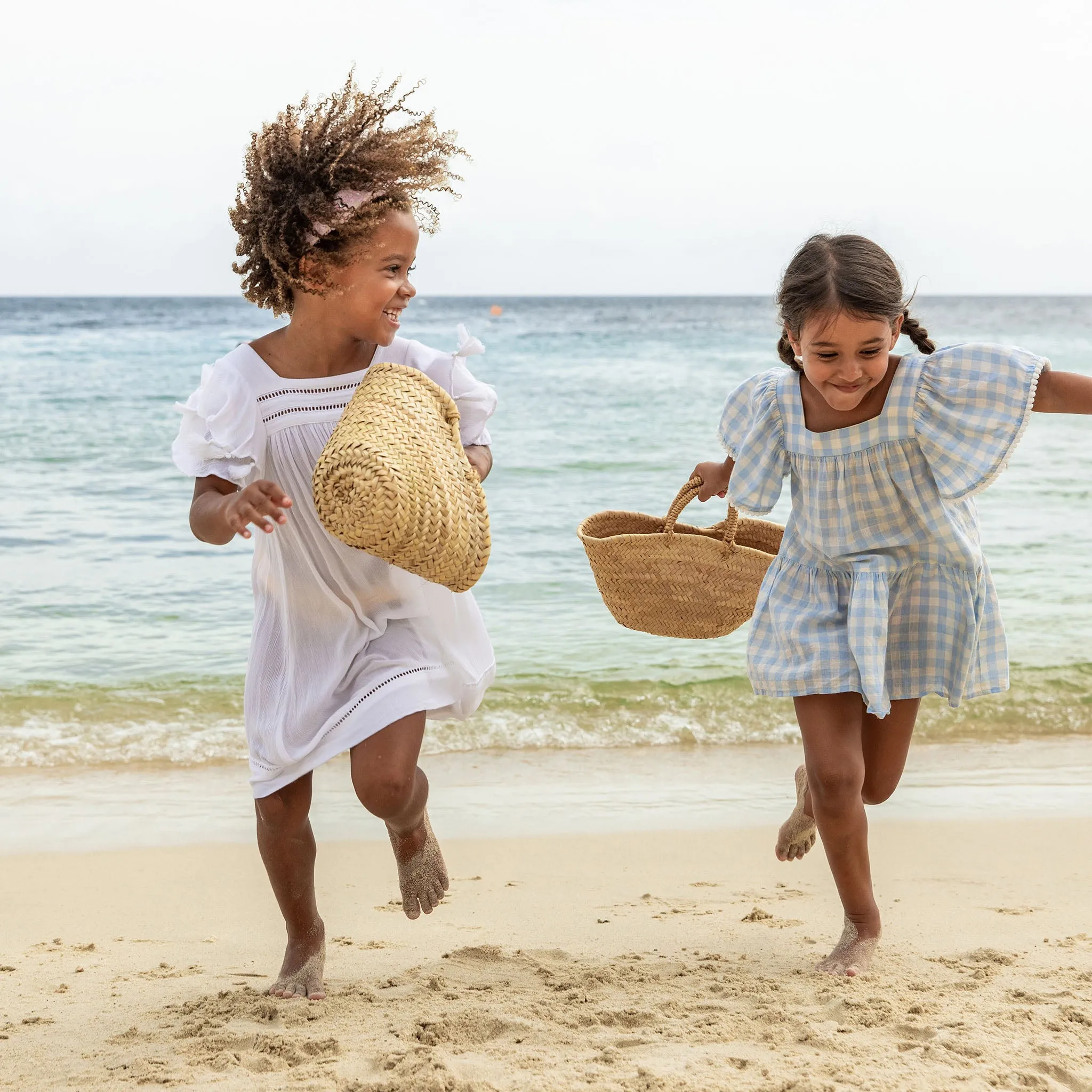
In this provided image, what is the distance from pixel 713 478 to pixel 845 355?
0.62 meters

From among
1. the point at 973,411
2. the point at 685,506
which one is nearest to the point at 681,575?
the point at 685,506

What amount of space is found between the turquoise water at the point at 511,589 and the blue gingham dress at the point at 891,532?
8.32 ft

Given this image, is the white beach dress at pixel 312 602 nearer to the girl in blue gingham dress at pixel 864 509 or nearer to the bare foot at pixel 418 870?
the bare foot at pixel 418 870

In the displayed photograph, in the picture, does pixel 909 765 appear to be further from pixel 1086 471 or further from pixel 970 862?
pixel 1086 471

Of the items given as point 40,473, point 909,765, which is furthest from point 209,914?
point 40,473

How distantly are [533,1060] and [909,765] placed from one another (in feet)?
10.4

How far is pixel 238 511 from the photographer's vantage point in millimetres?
2586

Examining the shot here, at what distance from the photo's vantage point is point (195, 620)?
7.43 metres

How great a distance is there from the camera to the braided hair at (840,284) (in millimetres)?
2924

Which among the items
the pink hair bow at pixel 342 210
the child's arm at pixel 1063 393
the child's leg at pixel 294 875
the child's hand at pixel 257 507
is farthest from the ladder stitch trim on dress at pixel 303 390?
the child's arm at pixel 1063 393

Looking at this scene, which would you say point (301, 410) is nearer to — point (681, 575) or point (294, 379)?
point (294, 379)

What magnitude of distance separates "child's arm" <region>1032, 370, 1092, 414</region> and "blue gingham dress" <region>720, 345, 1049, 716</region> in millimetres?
33

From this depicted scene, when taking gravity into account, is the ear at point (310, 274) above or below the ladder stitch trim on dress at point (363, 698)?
above

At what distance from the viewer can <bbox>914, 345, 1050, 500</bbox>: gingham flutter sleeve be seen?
9.52ft
